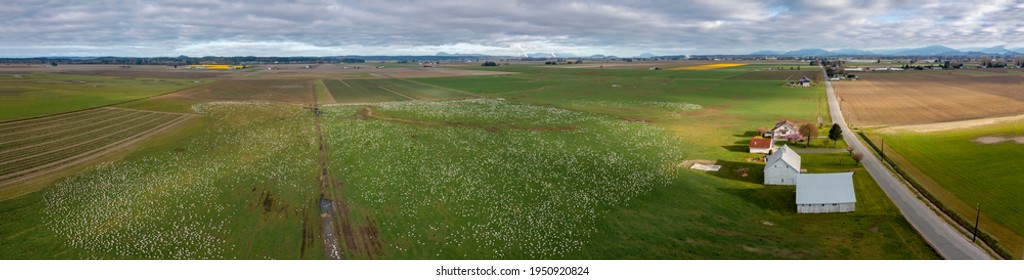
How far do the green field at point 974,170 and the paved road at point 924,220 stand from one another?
6.88ft

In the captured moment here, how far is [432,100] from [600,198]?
83404 mm

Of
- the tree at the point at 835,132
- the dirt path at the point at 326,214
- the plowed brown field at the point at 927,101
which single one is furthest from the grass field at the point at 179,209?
the plowed brown field at the point at 927,101

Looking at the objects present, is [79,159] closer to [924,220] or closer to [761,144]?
[761,144]

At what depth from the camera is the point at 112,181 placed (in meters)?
48.2

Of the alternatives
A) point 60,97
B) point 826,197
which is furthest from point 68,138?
point 826,197

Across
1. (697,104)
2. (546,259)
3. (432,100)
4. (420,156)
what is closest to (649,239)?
(546,259)

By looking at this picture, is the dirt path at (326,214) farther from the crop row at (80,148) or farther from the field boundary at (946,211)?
the field boundary at (946,211)

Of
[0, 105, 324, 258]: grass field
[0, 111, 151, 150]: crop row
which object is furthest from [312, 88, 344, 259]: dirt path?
[0, 111, 151, 150]: crop row

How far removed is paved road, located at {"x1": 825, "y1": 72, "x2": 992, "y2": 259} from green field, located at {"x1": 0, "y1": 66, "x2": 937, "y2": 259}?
3.35 feet

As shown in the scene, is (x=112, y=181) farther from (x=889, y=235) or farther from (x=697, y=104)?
(x=697, y=104)

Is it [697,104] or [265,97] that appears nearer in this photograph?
[697,104]

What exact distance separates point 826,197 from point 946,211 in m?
8.86

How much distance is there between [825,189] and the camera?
39.7 m

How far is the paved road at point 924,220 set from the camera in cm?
3144
